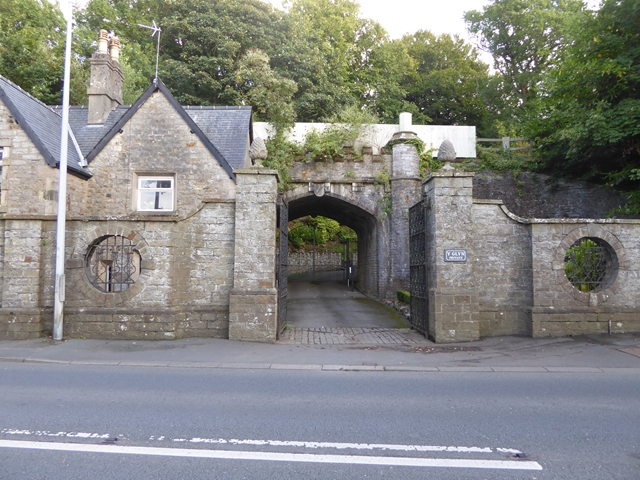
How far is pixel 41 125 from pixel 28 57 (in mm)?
14267

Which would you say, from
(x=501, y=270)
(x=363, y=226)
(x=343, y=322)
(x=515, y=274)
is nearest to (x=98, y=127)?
(x=343, y=322)

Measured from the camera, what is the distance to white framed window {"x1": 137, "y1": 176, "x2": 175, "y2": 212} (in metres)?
15.7

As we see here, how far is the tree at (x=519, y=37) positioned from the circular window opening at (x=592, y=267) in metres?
23.2

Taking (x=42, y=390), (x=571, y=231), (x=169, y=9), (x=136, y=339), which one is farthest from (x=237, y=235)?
(x=169, y=9)

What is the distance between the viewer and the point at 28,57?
24.6 metres

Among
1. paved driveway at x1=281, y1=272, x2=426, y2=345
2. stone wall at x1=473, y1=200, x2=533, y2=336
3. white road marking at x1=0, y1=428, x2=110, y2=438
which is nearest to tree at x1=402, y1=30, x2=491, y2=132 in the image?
paved driveway at x1=281, y1=272, x2=426, y2=345

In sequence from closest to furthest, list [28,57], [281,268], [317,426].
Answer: [317,426]
[281,268]
[28,57]

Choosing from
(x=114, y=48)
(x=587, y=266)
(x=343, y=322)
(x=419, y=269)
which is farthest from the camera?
(x=114, y=48)

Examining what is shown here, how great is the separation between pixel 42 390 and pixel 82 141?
1236 centimetres

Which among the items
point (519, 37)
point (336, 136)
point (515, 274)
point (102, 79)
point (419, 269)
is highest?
point (519, 37)

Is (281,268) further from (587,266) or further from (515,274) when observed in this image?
(587,266)

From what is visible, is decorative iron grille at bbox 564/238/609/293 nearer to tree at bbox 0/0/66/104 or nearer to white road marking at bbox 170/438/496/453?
white road marking at bbox 170/438/496/453

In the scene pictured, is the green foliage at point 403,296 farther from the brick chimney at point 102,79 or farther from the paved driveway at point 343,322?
the brick chimney at point 102,79

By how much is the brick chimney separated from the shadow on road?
10.00 m
